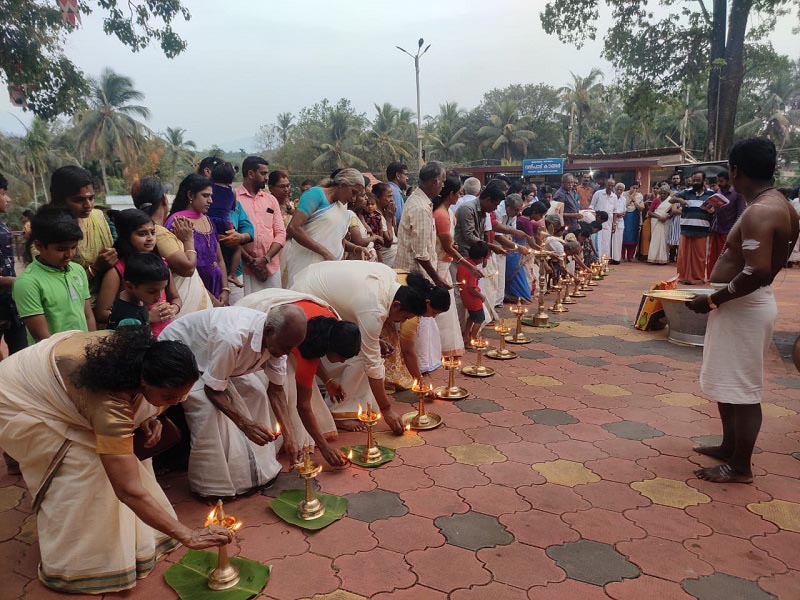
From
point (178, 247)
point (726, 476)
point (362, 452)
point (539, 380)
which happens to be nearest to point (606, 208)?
point (539, 380)

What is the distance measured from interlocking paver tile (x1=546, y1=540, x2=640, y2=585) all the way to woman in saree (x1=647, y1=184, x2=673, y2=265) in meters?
12.4

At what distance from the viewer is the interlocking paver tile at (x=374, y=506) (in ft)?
10.1

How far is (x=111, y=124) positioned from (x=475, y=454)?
147 feet

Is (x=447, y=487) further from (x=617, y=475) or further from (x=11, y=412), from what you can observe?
(x=11, y=412)

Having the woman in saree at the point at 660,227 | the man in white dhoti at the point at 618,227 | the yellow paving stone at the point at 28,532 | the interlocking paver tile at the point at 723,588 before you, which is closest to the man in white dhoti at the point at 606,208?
the man in white dhoti at the point at 618,227

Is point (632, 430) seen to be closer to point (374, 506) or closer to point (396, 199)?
point (374, 506)

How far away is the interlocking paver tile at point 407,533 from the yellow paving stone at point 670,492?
4.45 ft

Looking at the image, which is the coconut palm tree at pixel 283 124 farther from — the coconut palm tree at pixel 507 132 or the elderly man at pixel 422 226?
the elderly man at pixel 422 226

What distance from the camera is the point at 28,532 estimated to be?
294cm

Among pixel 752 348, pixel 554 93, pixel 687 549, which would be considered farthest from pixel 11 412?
pixel 554 93

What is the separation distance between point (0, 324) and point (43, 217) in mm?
1322

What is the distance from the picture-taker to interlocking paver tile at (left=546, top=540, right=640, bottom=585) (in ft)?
8.41

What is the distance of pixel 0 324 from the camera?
3.96 meters

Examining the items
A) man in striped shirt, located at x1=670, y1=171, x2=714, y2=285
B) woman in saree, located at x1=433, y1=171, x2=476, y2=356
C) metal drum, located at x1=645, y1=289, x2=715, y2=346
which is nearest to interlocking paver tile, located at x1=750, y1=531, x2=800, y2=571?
woman in saree, located at x1=433, y1=171, x2=476, y2=356
